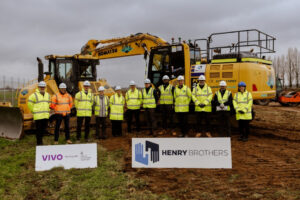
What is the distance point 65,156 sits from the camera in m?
6.13

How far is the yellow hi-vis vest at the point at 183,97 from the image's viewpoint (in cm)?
880

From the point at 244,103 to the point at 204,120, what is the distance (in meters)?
1.92

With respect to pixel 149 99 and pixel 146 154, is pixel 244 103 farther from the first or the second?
pixel 146 154

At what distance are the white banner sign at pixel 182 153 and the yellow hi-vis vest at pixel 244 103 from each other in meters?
2.99

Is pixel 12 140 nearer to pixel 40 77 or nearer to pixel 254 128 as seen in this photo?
pixel 40 77

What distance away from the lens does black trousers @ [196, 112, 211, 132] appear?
9164 millimetres

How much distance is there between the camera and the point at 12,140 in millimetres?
Answer: 9344

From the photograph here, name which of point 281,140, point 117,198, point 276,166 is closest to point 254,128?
point 281,140

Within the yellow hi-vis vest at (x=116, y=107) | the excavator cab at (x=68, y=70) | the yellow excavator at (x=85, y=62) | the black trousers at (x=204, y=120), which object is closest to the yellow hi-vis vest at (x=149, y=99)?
the yellow hi-vis vest at (x=116, y=107)

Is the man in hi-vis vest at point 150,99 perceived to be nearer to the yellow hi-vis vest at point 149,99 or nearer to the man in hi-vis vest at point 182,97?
the yellow hi-vis vest at point 149,99

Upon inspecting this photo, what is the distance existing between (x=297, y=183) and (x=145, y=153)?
2.90 meters

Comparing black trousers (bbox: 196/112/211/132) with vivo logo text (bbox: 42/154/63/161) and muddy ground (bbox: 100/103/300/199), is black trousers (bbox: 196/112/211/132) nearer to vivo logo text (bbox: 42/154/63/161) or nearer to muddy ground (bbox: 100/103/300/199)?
muddy ground (bbox: 100/103/300/199)

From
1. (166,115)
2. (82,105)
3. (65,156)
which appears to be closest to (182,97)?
→ (166,115)

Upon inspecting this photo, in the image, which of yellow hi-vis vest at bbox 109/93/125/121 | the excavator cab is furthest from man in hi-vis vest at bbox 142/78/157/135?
the excavator cab
